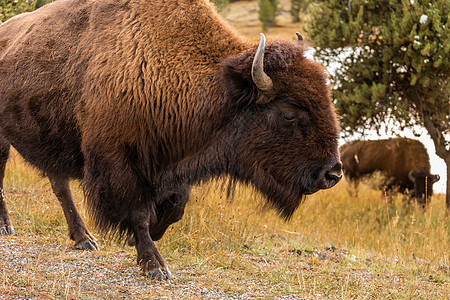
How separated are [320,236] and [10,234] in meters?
4.11

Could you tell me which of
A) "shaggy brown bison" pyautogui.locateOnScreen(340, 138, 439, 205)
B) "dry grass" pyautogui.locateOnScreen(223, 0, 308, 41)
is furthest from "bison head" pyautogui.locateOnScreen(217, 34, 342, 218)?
"dry grass" pyautogui.locateOnScreen(223, 0, 308, 41)

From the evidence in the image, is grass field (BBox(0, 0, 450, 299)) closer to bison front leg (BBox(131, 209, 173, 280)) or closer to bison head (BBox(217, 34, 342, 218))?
bison front leg (BBox(131, 209, 173, 280))

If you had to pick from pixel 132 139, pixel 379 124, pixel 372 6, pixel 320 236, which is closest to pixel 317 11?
pixel 372 6

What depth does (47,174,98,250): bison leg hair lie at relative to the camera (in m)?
5.24

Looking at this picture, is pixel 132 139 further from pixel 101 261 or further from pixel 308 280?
pixel 308 280

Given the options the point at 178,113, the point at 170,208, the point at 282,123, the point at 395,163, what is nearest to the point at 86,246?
the point at 170,208

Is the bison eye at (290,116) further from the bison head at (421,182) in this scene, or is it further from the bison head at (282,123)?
the bison head at (421,182)

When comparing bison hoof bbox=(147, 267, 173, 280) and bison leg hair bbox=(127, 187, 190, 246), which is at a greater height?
bison leg hair bbox=(127, 187, 190, 246)

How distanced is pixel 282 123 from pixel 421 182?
27.5ft

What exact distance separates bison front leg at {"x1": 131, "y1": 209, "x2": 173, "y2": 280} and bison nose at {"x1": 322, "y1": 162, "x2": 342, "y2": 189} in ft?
4.86

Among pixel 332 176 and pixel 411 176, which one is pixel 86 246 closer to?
pixel 332 176

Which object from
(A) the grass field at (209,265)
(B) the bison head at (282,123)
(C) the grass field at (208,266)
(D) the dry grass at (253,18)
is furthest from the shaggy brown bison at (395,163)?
(D) the dry grass at (253,18)

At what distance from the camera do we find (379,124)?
10.3m

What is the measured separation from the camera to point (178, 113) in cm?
404
